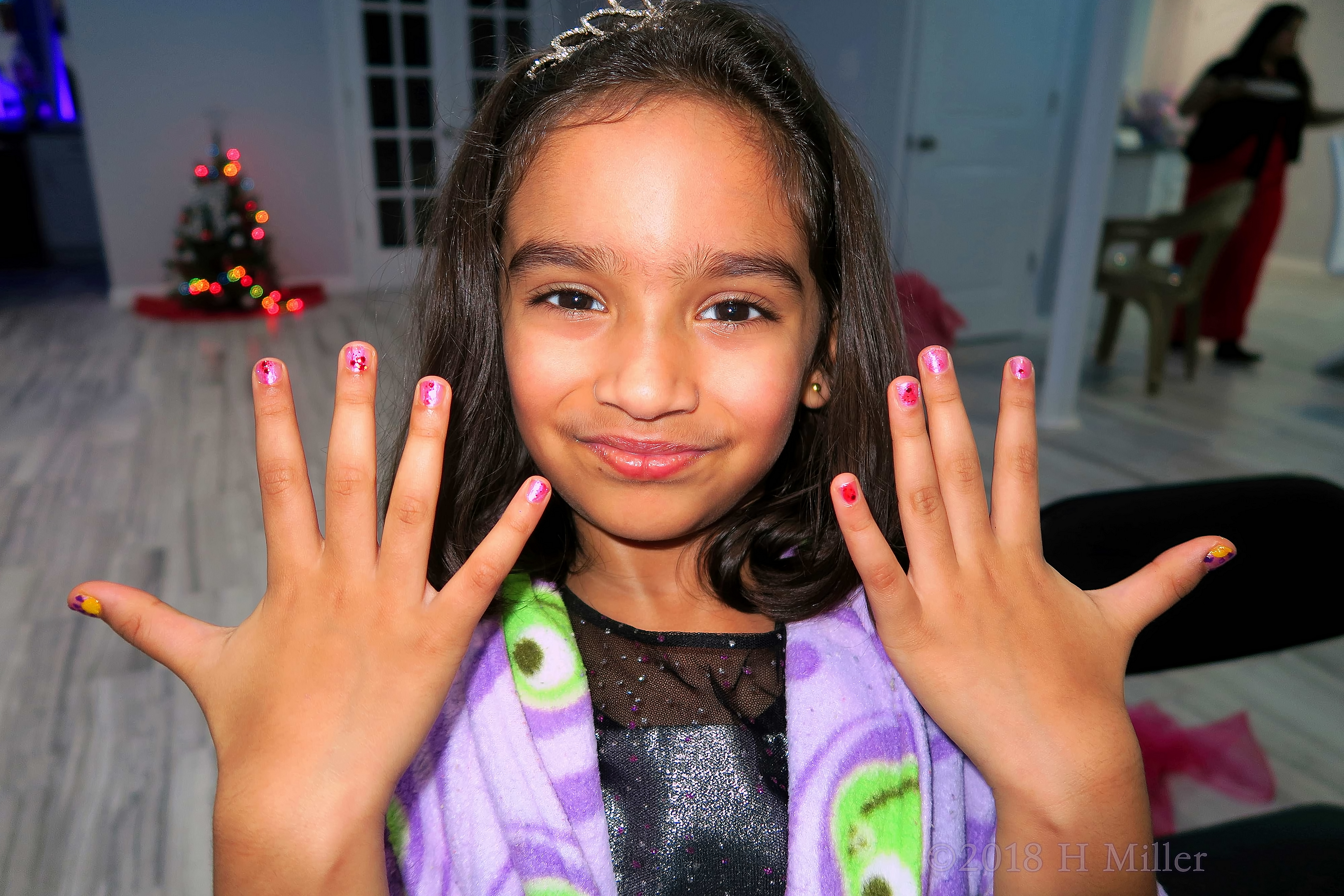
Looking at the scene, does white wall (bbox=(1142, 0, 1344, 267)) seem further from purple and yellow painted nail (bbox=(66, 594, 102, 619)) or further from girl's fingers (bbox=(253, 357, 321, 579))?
purple and yellow painted nail (bbox=(66, 594, 102, 619))

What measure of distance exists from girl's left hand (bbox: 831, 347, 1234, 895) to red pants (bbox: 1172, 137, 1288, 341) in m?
4.39

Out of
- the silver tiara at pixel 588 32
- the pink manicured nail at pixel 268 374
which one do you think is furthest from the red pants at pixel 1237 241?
the pink manicured nail at pixel 268 374

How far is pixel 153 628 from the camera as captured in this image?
0.59 meters

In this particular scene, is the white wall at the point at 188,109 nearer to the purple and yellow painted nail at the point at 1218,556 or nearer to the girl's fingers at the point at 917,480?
the girl's fingers at the point at 917,480

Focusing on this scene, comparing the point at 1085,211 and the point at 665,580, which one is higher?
the point at 1085,211

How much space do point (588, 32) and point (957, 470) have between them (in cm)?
56

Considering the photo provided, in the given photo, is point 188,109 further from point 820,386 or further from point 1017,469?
point 1017,469

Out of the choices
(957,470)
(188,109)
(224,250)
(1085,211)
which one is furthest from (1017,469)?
(188,109)

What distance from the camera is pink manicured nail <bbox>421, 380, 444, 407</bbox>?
0.57 meters

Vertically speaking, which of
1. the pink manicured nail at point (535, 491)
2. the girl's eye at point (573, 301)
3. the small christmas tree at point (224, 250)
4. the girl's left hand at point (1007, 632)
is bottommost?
the small christmas tree at point (224, 250)

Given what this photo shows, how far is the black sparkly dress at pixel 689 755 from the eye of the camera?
763mm

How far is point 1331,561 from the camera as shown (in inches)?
34.9

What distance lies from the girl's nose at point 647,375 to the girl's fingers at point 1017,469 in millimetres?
233

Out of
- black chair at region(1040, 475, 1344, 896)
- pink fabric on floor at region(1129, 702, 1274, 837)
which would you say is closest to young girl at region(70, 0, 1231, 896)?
black chair at region(1040, 475, 1344, 896)
